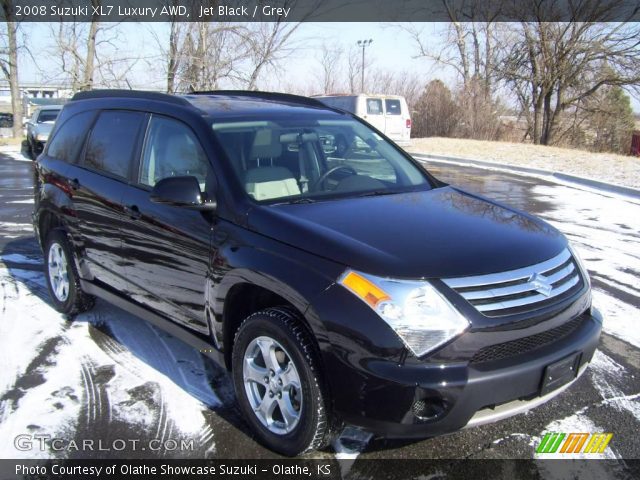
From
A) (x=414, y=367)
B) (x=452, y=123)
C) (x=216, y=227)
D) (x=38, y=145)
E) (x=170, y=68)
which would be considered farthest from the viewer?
(x=452, y=123)

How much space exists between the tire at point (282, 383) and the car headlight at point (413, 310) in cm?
41

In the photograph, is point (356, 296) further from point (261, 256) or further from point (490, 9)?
point (490, 9)

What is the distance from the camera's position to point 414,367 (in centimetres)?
246

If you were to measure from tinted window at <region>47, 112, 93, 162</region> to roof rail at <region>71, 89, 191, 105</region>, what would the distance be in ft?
0.62

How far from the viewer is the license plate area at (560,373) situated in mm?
2660

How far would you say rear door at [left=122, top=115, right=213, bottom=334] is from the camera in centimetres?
339

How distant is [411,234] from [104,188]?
2390 millimetres

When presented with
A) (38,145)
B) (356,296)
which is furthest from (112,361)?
(38,145)

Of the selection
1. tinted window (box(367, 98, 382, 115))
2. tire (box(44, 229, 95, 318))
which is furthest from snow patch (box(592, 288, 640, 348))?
tinted window (box(367, 98, 382, 115))

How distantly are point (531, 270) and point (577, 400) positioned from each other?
1267 mm

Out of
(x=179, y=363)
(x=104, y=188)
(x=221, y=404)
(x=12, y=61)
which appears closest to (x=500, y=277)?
(x=221, y=404)

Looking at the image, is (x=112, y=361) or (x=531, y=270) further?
(x=112, y=361)

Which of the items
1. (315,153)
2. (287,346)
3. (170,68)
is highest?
(170,68)

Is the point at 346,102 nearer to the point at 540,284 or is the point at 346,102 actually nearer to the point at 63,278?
the point at 63,278
